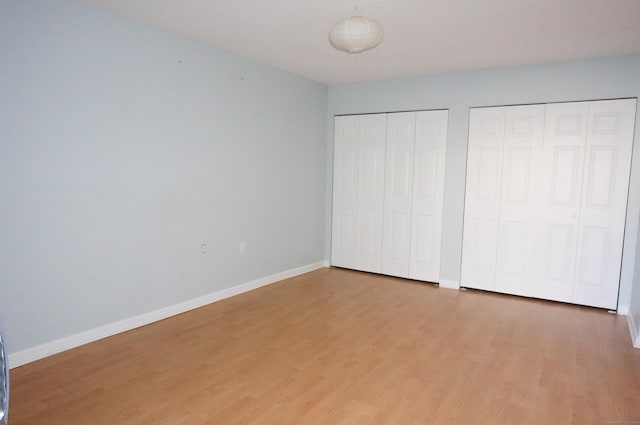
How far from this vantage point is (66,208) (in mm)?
2906

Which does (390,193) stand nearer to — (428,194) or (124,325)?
(428,194)

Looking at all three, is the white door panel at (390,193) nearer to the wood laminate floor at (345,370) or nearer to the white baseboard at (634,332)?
the wood laminate floor at (345,370)

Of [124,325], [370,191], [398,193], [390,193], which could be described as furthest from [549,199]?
[124,325]

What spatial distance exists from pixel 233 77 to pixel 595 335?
412 centimetres

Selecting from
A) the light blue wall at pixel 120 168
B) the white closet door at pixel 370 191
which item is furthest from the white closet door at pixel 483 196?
the light blue wall at pixel 120 168

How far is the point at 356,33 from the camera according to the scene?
2.36m

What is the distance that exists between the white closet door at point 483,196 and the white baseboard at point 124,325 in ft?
7.61

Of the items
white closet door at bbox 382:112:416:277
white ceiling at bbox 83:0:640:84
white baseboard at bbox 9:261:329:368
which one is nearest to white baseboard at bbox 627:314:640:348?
white closet door at bbox 382:112:416:277

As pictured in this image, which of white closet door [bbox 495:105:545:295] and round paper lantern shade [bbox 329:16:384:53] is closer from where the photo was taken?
round paper lantern shade [bbox 329:16:384:53]

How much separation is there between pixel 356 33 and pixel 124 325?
9.32 feet

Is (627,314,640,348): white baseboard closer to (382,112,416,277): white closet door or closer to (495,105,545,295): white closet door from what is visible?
(495,105,545,295): white closet door

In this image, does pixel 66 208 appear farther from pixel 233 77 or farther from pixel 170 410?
pixel 233 77

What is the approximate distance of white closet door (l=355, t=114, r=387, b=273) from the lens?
5.29m

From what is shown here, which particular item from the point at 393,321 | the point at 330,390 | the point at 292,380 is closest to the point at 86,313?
the point at 292,380
